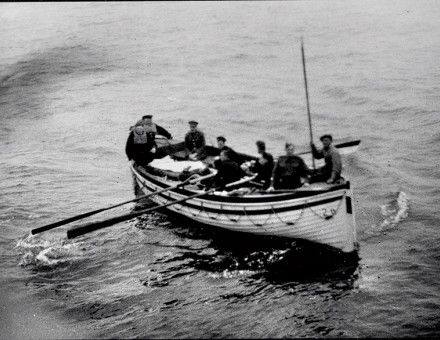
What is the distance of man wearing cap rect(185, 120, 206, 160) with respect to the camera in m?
18.0

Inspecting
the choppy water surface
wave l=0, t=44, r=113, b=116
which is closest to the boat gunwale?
the choppy water surface

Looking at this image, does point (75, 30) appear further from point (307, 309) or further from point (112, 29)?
point (307, 309)

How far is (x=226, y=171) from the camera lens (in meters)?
15.3

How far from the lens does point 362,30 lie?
45.5m

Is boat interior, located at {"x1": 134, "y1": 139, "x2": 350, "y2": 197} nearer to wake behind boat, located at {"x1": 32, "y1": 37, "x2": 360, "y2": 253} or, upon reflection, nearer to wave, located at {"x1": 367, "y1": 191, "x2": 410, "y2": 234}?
wake behind boat, located at {"x1": 32, "y1": 37, "x2": 360, "y2": 253}

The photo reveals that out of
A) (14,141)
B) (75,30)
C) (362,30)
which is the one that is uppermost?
(75,30)

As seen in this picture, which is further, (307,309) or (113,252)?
(113,252)

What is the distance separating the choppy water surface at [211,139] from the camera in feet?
43.0

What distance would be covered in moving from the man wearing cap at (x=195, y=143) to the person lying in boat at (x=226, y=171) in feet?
8.73

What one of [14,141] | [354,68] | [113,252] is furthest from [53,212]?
[354,68]

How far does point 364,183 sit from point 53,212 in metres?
11.5

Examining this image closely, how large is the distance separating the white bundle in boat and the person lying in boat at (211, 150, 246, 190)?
147 centimetres

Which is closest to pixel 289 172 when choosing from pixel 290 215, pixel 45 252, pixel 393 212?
pixel 290 215

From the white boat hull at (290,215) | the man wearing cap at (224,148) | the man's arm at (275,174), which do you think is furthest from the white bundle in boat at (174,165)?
the man's arm at (275,174)
